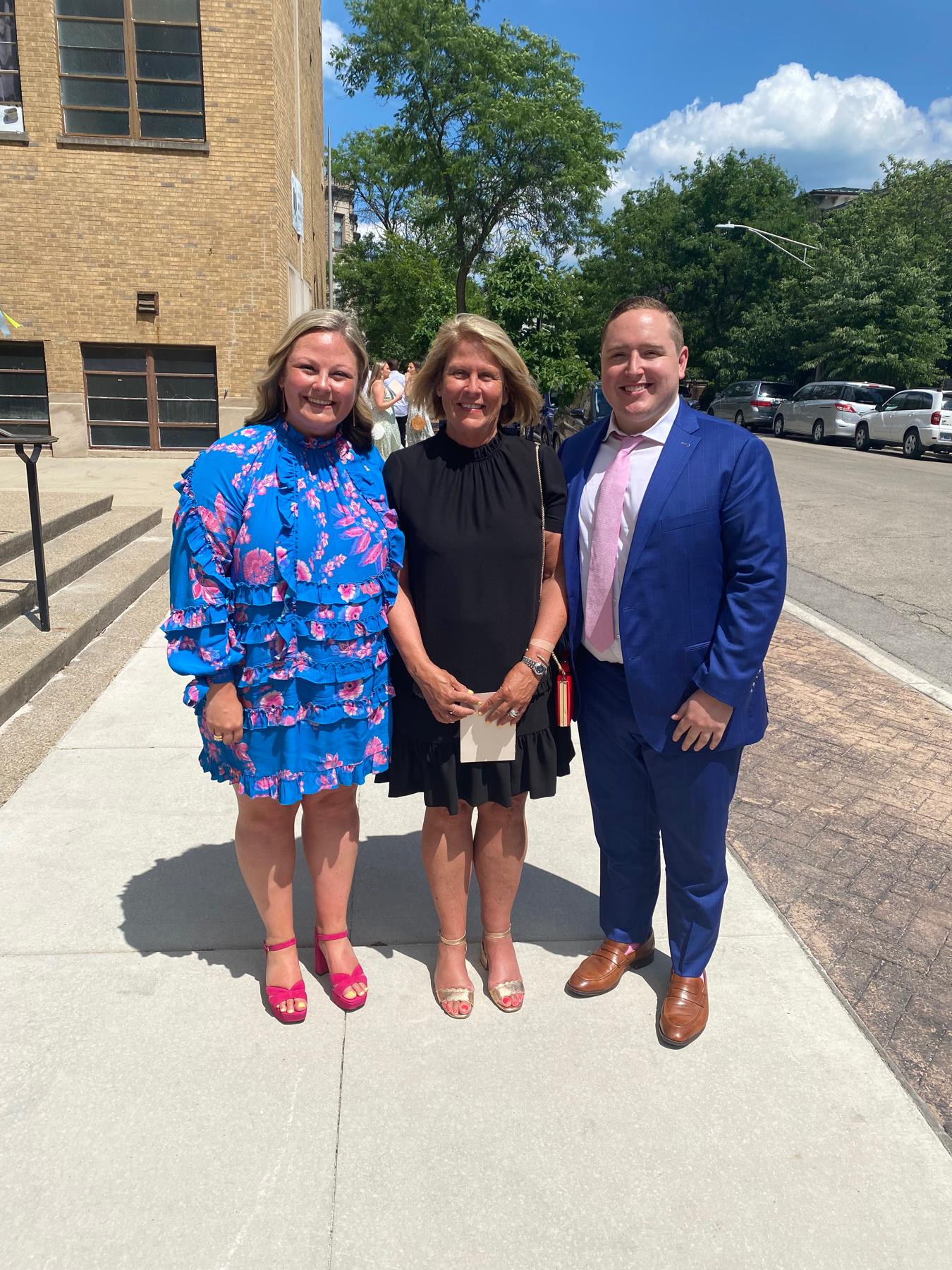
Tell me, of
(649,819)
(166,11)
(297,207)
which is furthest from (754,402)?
(649,819)

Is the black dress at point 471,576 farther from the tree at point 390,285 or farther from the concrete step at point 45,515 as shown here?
the tree at point 390,285

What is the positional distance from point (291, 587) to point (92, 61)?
16934mm

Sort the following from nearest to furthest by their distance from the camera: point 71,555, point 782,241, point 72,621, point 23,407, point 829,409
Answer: point 72,621
point 71,555
point 23,407
point 829,409
point 782,241

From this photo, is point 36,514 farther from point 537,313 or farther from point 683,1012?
point 537,313

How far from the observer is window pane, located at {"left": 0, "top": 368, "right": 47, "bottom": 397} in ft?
54.0

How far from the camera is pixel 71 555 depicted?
278 inches

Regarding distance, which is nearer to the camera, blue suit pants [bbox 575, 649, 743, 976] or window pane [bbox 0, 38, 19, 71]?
blue suit pants [bbox 575, 649, 743, 976]

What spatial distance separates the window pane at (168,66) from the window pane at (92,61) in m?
0.31

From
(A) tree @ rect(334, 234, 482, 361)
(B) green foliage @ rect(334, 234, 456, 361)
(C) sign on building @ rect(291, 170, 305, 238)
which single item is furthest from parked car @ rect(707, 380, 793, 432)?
(C) sign on building @ rect(291, 170, 305, 238)

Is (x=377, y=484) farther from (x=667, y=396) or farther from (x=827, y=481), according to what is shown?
(x=827, y=481)

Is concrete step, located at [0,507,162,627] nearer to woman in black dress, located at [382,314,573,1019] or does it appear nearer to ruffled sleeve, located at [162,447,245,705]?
ruffled sleeve, located at [162,447,245,705]

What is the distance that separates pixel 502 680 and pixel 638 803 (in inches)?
22.9

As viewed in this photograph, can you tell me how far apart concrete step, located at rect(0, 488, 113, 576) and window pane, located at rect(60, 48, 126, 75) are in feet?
31.7

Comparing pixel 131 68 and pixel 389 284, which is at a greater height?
pixel 131 68
